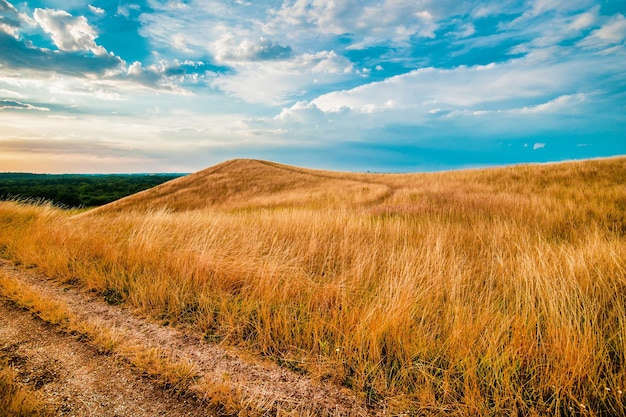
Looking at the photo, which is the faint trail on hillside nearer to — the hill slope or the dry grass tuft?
the dry grass tuft

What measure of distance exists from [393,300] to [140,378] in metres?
2.54

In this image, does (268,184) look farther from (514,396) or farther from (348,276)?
(514,396)

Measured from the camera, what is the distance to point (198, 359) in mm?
2715

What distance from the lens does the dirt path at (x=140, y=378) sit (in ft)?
7.10

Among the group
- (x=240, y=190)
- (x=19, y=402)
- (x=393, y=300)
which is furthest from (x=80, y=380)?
(x=240, y=190)

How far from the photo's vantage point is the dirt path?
7.10 feet

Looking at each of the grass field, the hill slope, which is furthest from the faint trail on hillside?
the hill slope

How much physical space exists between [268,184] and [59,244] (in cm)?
2574

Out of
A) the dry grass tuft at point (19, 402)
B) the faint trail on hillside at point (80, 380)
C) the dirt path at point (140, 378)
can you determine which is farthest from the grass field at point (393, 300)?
the dry grass tuft at point (19, 402)

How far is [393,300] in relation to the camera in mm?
3096

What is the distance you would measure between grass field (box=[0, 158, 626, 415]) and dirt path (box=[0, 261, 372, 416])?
202 millimetres

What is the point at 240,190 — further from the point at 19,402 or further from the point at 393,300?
the point at 19,402

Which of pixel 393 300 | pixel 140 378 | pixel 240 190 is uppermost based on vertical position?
pixel 240 190

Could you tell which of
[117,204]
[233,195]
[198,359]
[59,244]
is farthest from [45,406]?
[117,204]
